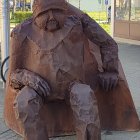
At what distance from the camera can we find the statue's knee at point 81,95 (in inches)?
155

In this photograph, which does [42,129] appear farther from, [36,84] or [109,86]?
[109,86]

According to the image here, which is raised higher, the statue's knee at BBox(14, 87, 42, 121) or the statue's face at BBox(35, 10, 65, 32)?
the statue's face at BBox(35, 10, 65, 32)

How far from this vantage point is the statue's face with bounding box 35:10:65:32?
13.2ft

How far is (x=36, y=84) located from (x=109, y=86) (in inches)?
39.5

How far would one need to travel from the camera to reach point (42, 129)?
12.6 ft

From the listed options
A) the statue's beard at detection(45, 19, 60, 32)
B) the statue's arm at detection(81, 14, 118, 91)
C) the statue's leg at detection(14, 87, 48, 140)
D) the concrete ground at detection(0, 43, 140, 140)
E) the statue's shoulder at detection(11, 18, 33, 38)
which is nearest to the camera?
the statue's leg at detection(14, 87, 48, 140)

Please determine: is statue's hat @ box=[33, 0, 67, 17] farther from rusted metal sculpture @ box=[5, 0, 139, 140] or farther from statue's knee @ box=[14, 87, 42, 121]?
statue's knee @ box=[14, 87, 42, 121]

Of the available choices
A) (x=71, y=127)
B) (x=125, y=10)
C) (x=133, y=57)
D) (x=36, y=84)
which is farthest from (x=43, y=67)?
(x=125, y=10)

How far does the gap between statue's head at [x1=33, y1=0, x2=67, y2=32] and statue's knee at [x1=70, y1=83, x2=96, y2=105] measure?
2.08 ft

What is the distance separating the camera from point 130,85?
7.76m

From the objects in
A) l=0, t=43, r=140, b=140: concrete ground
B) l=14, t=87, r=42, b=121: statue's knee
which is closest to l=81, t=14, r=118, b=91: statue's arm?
l=0, t=43, r=140, b=140: concrete ground

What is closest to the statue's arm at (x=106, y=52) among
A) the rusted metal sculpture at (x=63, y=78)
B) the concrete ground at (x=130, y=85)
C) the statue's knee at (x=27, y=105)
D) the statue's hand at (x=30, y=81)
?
the rusted metal sculpture at (x=63, y=78)

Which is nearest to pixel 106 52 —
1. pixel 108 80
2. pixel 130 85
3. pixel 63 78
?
pixel 108 80

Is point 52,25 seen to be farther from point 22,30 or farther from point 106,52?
point 106,52
